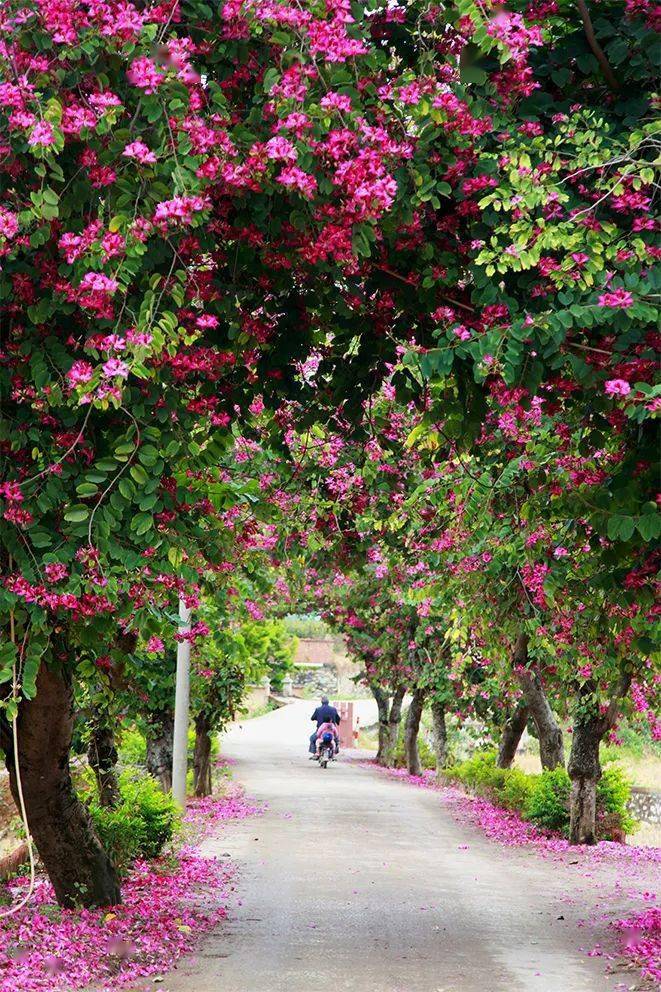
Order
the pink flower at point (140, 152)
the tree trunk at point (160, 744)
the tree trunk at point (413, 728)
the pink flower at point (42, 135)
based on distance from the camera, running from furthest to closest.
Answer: the tree trunk at point (413, 728)
the tree trunk at point (160, 744)
the pink flower at point (140, 152)
the pink flower at point (42, 135)


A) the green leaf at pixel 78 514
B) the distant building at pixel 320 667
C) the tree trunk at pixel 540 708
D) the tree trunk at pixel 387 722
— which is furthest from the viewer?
the distant building at pixel 320 667

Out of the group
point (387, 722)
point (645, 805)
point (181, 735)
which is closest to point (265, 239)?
point (181, 735)

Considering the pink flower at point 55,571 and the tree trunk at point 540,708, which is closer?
the pink flower at point 55,571

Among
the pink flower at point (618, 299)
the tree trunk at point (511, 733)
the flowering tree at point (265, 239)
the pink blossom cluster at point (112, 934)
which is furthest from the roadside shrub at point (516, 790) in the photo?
the pink flower at point (618, 299)

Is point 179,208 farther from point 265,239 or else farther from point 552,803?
point 552,803

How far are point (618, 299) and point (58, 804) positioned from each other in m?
5.90

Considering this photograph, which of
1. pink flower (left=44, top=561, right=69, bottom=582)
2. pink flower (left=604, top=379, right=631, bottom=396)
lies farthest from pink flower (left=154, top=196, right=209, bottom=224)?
pink flower (left=604, top=379, right=631, bottom=396)

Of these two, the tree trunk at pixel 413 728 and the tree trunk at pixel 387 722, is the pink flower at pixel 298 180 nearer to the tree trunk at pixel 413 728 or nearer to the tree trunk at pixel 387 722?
the tree trunk at pixel 413 728

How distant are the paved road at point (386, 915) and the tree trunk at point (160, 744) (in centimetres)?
210

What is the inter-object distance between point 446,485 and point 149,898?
4518 millimetres

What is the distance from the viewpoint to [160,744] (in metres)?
20.7

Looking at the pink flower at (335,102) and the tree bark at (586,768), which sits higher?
the pink flower at (335,102)

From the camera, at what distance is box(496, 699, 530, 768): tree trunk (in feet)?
76.3

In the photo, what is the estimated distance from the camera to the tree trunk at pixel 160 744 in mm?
20172
